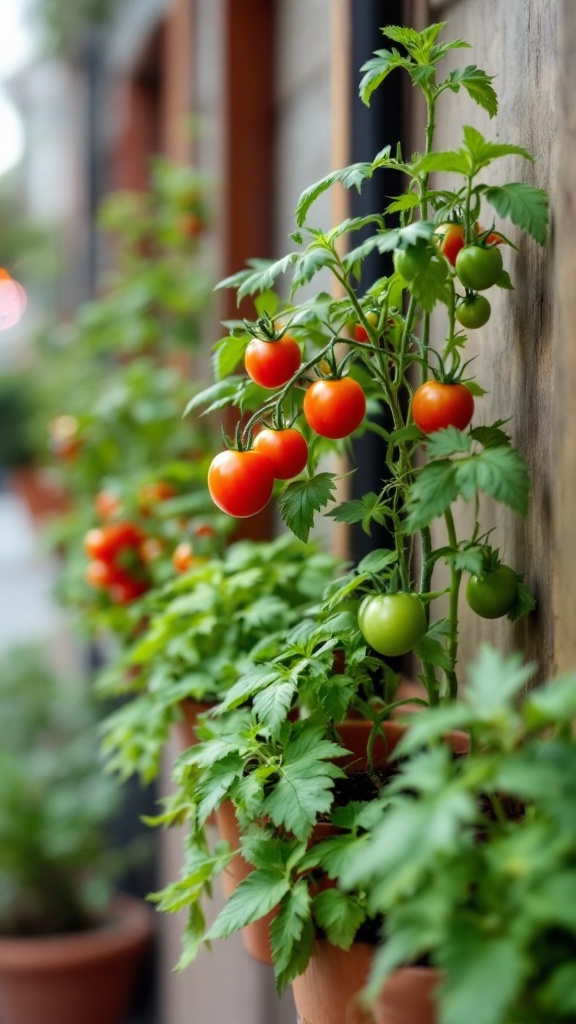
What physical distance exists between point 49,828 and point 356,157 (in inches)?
74.2

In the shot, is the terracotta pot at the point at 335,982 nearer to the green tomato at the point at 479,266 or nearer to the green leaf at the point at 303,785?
the green leaf at the point at 303,785

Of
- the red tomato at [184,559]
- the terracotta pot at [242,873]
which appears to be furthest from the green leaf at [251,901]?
the red tomato at [184,559]

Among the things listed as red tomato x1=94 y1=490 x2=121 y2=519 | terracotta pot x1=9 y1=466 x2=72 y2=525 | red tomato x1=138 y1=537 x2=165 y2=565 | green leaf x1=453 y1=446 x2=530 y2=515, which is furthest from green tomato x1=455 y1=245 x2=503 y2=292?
terracotta pot x1=9 y1=466 x2=72 y2=525

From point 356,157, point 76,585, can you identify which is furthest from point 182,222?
point 356,157

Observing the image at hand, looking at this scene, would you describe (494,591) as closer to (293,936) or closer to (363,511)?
(363,511)

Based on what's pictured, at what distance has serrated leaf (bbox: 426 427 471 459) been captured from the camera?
0.74 m

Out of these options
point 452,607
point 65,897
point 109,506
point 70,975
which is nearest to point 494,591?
point 452,607

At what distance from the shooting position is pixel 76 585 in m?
1.93

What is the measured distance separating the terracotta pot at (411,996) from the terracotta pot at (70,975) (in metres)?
1.86

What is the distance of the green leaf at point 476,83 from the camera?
31.8 inches

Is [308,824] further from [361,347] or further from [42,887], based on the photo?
[42,887]

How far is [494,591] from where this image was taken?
0.83 metres

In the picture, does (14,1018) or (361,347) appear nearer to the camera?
(361,347)

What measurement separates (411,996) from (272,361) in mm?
481
